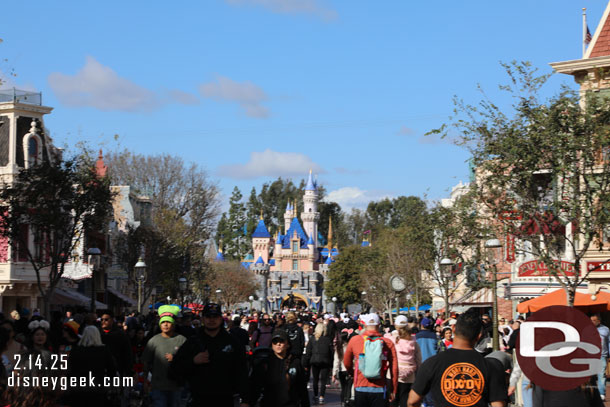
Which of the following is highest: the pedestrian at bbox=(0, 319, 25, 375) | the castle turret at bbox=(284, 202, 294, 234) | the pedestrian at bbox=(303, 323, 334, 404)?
the castle turret at bbox=(284, 202, 294, 234)

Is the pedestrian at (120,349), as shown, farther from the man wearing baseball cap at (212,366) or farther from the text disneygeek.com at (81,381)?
the man wearing baseball cap at (212,366)

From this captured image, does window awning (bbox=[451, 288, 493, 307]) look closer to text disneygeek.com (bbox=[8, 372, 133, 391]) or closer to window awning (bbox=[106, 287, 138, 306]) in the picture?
window awning (bbox=[106, 287, 138, 306])

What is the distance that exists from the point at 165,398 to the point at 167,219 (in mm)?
44359

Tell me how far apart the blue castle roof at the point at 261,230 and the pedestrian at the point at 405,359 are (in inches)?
5271

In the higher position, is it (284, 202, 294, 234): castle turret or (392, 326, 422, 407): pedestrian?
(284, 202, 294, 234): castle turret

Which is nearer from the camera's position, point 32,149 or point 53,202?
point 53,202

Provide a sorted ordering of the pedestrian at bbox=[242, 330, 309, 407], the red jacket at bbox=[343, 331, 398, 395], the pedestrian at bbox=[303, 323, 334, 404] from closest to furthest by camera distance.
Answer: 1. the pedestrian at bbox=[242, 330, 309, 407]
2. the red jacket at bbox=[343, 331, 398, 395]
3. the pedestrian at bbox=[303, 323, 334, 404]

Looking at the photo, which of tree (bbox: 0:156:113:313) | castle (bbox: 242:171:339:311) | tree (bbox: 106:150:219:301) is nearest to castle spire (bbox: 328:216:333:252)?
castle (bbox: 242:171:339:311)

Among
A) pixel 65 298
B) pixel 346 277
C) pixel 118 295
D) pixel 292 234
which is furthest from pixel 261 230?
pixel 65 298

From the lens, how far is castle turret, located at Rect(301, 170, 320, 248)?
156 m

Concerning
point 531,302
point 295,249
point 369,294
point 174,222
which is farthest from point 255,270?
point 531,302

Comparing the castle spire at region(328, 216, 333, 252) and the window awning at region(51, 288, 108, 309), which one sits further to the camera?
the castle spire at region(328, 216, 333, 252)

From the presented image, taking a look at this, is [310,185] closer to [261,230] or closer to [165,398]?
[261,230]

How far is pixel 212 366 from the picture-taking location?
377 inches
